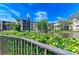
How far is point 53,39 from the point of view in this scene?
257 centimetres

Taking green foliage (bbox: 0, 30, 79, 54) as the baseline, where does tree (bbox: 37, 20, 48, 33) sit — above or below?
above

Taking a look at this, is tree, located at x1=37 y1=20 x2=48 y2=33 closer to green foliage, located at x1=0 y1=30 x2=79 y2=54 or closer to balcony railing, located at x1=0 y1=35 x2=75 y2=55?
green foliage, located at x1=0 y1=30 x2=79 y2=54

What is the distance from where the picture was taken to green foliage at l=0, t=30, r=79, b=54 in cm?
251

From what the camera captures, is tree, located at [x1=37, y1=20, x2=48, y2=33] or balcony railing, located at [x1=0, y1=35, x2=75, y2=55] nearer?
balcony railing, located at [x1=0, y1=35, x2=75, y2=55]

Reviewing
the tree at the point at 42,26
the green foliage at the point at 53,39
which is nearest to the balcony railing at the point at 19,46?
the green foliage at the point at 53,39

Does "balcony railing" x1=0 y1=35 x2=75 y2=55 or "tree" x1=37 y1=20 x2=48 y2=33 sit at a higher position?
"tree" x1=37 y1=20 x2=48 y2=33

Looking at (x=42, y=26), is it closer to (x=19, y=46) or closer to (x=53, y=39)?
(x=53, y=39)

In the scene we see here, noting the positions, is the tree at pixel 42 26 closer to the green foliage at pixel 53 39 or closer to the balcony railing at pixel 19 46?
the green foliage at pixel 53 39

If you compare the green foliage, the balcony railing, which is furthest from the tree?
the balcony railing

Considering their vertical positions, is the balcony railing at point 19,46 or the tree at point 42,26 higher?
the tree at point 42,26

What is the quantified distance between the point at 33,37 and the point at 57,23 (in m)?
0.28

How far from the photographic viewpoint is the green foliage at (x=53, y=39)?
251 cm

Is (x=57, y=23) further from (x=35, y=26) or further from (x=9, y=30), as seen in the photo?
(x=9, y=30)
